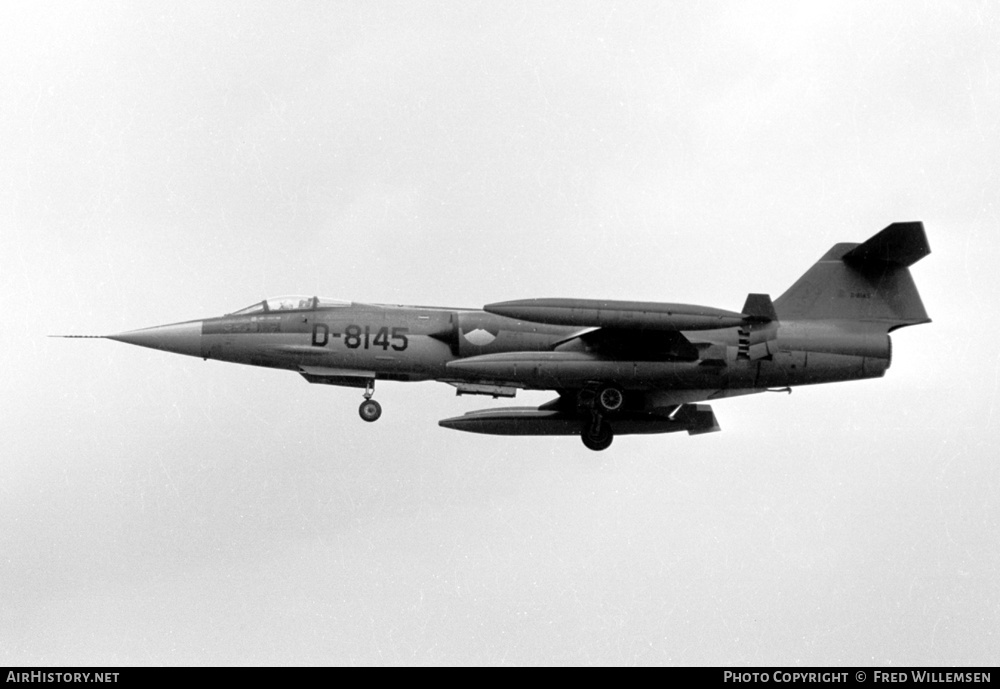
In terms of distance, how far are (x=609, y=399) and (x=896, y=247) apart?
5.23m

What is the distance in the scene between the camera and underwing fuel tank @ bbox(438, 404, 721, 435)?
2461 centimetres

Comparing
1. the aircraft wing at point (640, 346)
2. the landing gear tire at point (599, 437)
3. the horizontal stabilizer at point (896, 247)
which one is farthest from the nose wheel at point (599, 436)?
the horizontal stabilizer at point (896, 247)

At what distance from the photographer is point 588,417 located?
2475 centimetres

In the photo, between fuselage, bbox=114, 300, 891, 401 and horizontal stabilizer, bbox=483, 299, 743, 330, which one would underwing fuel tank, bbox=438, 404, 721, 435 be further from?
horizontal stabilizer, bbox=483, 299, 743, 330

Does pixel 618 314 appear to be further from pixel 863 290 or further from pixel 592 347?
pixel 863 290

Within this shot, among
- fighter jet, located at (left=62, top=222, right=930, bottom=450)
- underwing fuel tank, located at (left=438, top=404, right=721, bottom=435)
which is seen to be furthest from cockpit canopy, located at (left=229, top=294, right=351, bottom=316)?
underwing fuel tank, located at (left=438, top=404, right=721, bottom=435)

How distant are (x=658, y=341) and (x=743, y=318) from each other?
4.59 feet

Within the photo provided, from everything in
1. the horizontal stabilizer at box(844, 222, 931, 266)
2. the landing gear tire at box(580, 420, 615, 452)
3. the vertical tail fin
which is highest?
the horizontal stabilizer at box(844, 222, 931, 266)

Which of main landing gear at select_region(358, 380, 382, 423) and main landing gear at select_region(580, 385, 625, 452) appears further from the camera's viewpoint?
main landing gear at select_region(358, 380, 382, 423)

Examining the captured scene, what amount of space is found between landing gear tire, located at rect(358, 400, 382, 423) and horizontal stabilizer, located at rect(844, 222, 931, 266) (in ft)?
26.4

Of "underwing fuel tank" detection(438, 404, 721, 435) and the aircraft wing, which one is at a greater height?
the aircraft wing

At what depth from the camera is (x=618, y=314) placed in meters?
22.2
